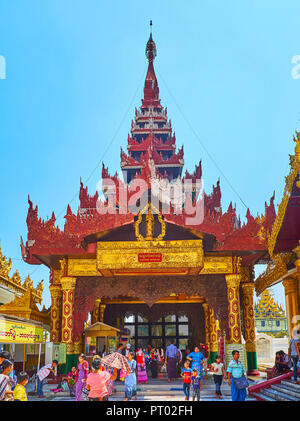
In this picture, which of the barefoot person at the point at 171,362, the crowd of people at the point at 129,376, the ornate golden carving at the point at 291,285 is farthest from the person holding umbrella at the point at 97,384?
the ornate golden carving at the point at 291,285

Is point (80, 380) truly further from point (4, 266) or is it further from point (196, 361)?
point (4, 266)

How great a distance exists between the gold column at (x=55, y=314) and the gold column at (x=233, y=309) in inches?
257

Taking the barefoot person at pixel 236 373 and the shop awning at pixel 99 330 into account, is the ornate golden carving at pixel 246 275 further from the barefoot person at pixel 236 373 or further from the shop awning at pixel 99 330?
the barefoot person at pixel 236 373

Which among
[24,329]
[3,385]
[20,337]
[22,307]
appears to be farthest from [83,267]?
[3,385]

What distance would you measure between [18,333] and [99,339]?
331 inches

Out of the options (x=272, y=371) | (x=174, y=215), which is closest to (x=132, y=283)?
(x=174, y=215)

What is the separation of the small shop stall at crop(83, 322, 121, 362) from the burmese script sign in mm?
2478

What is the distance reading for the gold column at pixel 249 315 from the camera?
16875 millimetres

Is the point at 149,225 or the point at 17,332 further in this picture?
the point at 149,225

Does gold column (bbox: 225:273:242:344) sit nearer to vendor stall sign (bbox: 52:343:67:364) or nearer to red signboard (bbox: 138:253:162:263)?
red signboard (bbox: 138:253:162:263)

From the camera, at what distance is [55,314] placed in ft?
53.6

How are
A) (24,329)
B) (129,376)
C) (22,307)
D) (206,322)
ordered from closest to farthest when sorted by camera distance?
(129,376) < (24,329) < (22,307) < (206,322)
